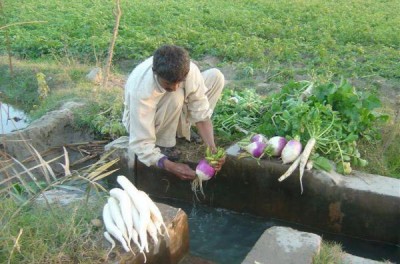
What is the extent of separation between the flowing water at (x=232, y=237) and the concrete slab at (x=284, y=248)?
89 centimetres

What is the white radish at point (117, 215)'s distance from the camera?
3.33 m

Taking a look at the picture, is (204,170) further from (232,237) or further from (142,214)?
(142,214)

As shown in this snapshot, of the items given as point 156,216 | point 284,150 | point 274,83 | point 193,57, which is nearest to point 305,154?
point 284,150

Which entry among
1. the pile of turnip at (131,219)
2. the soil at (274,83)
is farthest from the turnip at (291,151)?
the soil at (274,83)

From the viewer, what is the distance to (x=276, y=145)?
4535mm

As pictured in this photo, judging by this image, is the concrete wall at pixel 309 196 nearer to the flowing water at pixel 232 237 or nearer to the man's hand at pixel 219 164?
the flowing water at pixel 232 237

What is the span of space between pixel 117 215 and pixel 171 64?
1183mm

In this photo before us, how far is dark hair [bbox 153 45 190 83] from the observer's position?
383cm

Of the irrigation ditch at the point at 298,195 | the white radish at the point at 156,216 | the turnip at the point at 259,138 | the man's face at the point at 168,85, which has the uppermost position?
the man's face at the point at 168,85

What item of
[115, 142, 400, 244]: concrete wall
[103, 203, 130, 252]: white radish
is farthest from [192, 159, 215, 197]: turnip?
[103, 203, 130, 252]: white radish

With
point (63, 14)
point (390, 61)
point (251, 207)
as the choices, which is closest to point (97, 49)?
point (63, 14)

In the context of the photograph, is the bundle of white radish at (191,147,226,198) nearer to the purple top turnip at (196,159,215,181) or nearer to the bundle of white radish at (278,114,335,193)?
the purple top turnip at (196,159,215,181)

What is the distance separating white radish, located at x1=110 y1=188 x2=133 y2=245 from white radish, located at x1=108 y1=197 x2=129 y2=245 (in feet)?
0.07

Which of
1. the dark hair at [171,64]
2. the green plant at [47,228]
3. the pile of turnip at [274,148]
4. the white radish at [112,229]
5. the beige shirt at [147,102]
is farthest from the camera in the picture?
the pile of turnip at [274,148]
